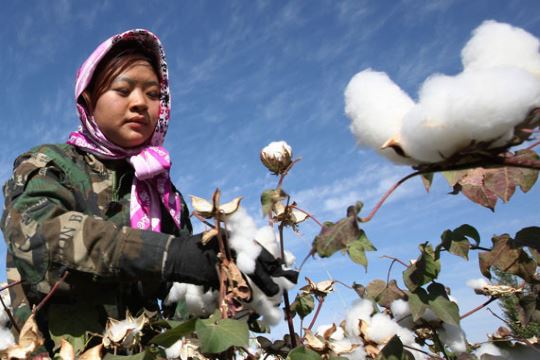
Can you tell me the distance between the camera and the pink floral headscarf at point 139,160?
204cm

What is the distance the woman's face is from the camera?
2.08 meters

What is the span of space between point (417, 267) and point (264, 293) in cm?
41

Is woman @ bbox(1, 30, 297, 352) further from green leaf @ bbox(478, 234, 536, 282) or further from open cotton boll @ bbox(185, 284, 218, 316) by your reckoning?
green leaf @ bbox(478, 234, 536, 282)

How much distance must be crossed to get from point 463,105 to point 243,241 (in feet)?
1.75

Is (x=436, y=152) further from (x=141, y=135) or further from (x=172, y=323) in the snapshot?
(x=141, y=135)

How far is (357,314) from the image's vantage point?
1358 mm

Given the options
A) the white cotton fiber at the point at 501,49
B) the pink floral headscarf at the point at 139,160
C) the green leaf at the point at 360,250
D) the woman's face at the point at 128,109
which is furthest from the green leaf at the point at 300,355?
the woman's face at the point at 128,109

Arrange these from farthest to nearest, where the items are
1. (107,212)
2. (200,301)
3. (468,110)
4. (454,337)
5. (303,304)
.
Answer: (107,212) → (303,304) → (200,301) → (454,337) → (468,110)

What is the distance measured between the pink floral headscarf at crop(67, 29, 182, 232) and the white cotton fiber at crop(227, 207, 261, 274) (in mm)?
1057

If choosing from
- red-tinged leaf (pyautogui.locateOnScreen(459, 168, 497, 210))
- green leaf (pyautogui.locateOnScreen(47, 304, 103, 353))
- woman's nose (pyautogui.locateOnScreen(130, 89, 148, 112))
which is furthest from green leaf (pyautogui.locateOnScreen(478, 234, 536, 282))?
woman's nose (pyautogui.locateOnScreen(130, 89, 148, 112))

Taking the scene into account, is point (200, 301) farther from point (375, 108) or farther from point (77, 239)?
point (375, 108)

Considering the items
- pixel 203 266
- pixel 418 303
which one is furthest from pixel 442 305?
pixel 203 266

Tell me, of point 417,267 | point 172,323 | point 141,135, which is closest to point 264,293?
point 172,323

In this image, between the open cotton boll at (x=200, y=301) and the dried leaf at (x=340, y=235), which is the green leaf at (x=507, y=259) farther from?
the open cotton boll at (x=200, y=301)
